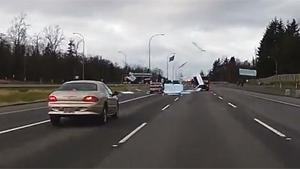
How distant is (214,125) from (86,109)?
447 cm

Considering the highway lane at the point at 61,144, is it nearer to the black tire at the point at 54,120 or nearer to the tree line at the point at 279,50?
the black tire at the point at 54,120

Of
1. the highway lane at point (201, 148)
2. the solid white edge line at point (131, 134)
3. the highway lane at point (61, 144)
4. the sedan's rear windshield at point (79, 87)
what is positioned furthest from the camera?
the sedan's rear windshield at point (79, 87)

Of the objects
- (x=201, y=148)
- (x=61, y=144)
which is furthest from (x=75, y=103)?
(x=201, y=148)

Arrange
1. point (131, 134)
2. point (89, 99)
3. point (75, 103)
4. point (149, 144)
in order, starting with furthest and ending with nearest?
point (89, 99)
point (75, 103)
point (131, 134)
point (149, 144)

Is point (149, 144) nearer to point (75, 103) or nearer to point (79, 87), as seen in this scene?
point (75, 103)

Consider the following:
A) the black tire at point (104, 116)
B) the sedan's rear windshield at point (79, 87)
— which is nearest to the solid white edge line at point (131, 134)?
the black tire at point (104, 116)

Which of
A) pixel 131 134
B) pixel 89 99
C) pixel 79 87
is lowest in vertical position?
pixel 131 134

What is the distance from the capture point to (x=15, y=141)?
13328mm

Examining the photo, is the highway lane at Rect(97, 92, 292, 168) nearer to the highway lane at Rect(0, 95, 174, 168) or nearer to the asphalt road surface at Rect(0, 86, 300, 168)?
the asphalt road surface at Rect(0, 86, 300, 168)

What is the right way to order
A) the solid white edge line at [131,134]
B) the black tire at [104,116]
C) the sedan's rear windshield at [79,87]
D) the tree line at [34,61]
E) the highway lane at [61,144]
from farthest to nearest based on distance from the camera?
the tree line at [34,61] → the black tire at [104,116] → the sedan's rear windshield at [79,87] → the solid white edge line at [131,134] → the highway lane at [61,144]

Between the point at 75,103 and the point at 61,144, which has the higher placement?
the point at 75,103

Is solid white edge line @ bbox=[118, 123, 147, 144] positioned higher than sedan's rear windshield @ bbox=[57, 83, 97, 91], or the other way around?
sedan's rear windshield @ bbox=[57, 83, 97, 91]

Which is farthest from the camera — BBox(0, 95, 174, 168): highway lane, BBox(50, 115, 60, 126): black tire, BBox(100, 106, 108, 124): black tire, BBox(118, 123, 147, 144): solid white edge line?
BBox(100, 106, 108, 124): black tire

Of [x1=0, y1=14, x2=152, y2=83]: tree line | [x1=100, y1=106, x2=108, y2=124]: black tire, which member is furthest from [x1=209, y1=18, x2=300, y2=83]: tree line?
[x1=100, y1=106, x2=108, y2=124]: black tire
